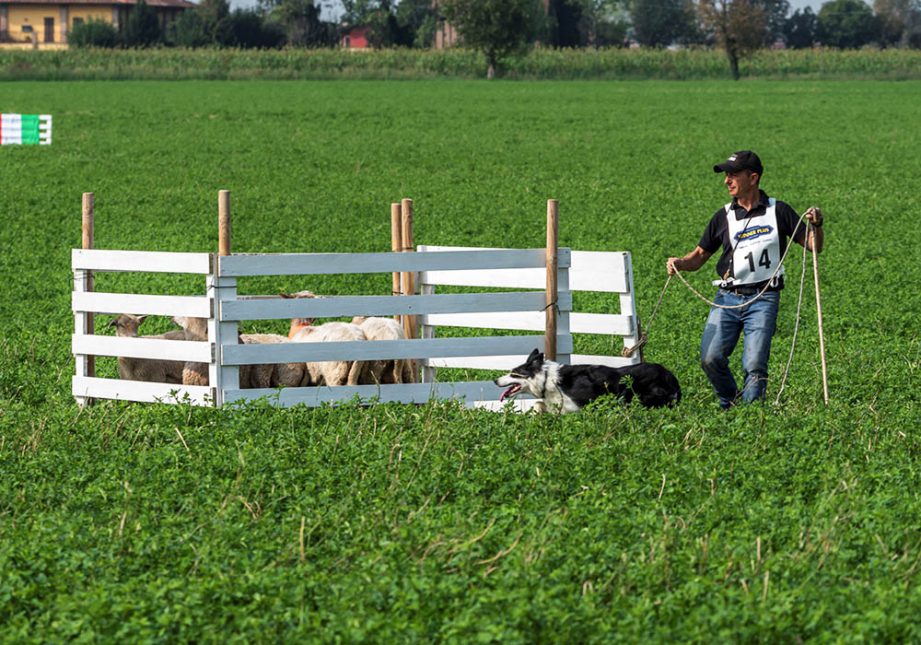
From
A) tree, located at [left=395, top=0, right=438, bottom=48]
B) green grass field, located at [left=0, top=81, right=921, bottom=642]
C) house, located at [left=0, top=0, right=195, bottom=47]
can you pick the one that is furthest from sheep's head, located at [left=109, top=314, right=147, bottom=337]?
house, located at [left=0, top=0, right=195, bottom=47]

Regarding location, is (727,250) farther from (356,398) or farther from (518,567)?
(518,567)

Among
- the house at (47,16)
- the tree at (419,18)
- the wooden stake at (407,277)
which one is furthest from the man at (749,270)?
the house at (47,16)

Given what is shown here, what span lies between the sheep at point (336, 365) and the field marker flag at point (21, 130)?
2913 cm

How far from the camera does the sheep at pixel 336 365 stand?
456 inches

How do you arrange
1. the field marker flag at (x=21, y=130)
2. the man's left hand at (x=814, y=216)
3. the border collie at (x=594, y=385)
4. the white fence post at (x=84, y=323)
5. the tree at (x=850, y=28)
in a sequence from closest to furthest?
the man's left hand at (x=814, y=216)
the border collie at (x=594, y=385)
the white fence post at (x=84, y=323)
the field marker flag at (x=21, y=130)
the tree at (x=850, y=28)

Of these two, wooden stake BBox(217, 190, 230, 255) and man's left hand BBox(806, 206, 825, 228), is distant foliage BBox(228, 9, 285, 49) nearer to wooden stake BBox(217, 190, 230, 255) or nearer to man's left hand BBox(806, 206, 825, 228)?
wooden stake BBox(217, 190, 230, 255)

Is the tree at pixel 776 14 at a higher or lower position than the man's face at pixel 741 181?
higher

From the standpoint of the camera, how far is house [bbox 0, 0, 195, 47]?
154875 mm

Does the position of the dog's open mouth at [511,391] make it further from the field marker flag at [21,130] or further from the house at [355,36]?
the house at [355,36]

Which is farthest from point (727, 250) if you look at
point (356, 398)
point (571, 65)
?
point (571, 65)

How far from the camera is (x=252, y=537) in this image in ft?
24.5

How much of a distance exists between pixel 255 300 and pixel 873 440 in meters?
4.73

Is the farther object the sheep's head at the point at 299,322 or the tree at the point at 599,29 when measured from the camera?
the tree at the point at 599,29

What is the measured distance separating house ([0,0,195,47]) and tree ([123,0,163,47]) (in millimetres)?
24772
